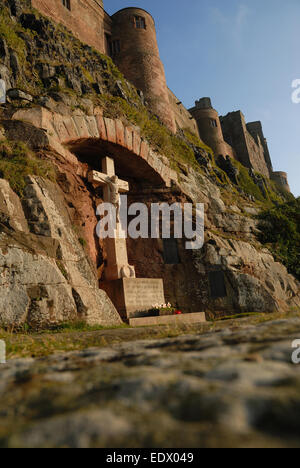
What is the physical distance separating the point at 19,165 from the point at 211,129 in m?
26.2

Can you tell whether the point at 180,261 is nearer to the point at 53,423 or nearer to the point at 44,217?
the point at 44,217

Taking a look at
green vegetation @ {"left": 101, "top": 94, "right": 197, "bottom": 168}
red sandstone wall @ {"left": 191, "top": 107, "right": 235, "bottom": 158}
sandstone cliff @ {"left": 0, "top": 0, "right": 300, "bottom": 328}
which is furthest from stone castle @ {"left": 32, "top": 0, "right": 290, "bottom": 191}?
red sandstone wall @ {"left": 191, "top": 107, "right": 235, "bottom": 158}

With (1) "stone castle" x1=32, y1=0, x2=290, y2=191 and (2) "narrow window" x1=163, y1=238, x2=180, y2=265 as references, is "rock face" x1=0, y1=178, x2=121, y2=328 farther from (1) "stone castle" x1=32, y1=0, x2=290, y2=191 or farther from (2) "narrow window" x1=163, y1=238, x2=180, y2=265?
(1) "stone castle" x1=32, y1=0, x2=290, y2=191

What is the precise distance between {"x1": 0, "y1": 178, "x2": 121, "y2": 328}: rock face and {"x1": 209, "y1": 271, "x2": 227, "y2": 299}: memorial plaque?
5.54 meters

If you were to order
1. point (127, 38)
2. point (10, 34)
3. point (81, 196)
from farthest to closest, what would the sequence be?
1. point (127, 38)
2. point (10, 34)
3. point (81, 196)

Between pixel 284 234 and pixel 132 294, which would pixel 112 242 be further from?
pixel 284 234

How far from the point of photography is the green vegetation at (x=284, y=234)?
1360 centimetres

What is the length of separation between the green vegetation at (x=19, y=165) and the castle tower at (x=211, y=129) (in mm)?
23557

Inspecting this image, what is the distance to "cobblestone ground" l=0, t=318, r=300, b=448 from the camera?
2.40 ft

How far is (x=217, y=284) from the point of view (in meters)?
11.6

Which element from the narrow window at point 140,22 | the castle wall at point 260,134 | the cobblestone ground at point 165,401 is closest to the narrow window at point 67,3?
the narrow window at point 140,22

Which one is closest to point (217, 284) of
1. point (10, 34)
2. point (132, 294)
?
point (132, 294)

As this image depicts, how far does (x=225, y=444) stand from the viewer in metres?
0.68

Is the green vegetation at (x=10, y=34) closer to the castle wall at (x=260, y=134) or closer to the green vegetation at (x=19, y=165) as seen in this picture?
the green vegetation at (x=19, y=165)
